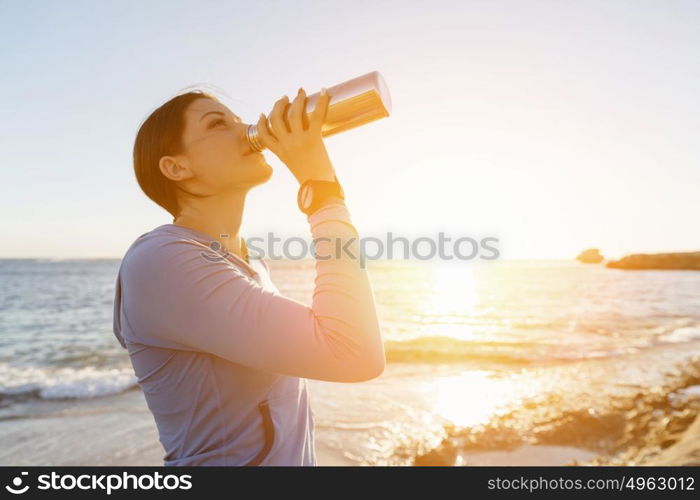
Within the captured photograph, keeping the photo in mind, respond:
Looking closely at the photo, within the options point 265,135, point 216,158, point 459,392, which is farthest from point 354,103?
point 459,392

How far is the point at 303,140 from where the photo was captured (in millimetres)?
1243

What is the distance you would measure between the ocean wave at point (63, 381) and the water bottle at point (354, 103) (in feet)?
26.7

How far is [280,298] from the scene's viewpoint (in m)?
1.12

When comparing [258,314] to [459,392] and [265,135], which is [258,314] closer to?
[265,135]

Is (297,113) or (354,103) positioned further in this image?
(354,103)

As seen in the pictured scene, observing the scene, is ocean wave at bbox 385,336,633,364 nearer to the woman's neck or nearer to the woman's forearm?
the woman's neck

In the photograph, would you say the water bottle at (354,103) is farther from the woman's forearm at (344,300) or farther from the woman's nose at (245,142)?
the woman's forearm at (344,300)

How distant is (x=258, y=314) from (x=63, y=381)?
9479 millimetres

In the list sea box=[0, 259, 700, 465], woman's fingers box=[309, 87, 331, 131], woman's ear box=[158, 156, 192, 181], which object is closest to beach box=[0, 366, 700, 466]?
sea box=[0, 259, 700, 465]

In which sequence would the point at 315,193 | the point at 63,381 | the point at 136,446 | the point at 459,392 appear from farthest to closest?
the point at 63,381, the point at 459,392, the point at 136,446, the point at 315,193

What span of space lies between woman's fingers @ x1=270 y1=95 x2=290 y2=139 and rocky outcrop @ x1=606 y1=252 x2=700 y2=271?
74.9 metres

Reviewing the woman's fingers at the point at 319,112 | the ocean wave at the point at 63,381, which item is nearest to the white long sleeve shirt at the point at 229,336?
the woman's fingers at the point at 319,112
